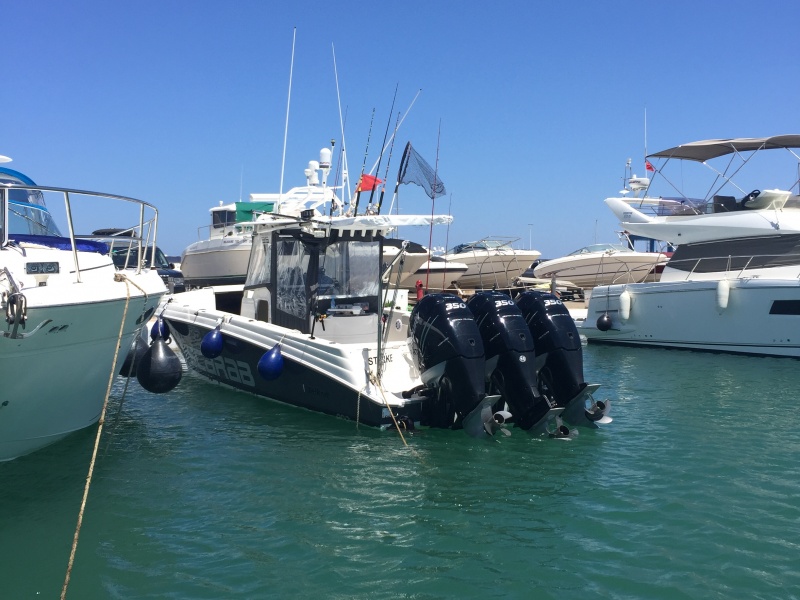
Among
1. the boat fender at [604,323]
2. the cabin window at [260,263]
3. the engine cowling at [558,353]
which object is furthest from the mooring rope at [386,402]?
the boat fender at [604,323]

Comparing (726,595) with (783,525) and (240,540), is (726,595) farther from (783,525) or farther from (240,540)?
(240,540)

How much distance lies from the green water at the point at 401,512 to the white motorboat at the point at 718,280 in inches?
281

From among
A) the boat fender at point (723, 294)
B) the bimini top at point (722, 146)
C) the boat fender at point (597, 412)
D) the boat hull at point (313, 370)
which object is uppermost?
the bimini top at point (722, 146)

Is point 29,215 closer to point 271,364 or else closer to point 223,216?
point 271,364

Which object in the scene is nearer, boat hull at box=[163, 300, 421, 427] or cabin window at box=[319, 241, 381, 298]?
boat hull at box=[163, 300, 421, 427]

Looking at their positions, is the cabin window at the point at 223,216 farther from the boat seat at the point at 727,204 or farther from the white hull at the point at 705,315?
the boat seat at the point at 727,204

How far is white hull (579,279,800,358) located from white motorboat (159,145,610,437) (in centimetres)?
897

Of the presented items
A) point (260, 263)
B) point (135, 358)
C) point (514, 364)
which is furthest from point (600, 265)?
point (135, 358)

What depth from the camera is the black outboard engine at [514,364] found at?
8258 mm

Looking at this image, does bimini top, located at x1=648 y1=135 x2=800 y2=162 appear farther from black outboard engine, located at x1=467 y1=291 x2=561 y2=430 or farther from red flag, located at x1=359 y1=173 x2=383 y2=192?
black outboard engine, located at x1=467 y1=291 x2=561 y2=430

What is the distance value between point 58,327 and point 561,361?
5.54 meters

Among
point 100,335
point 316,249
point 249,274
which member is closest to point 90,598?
point 100,335

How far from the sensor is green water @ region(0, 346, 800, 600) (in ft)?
16.4

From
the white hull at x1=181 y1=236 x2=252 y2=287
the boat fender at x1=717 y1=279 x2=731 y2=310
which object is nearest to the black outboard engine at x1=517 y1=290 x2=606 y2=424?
the boat fender at x1=717 y1=279 x2=731 y2=310
